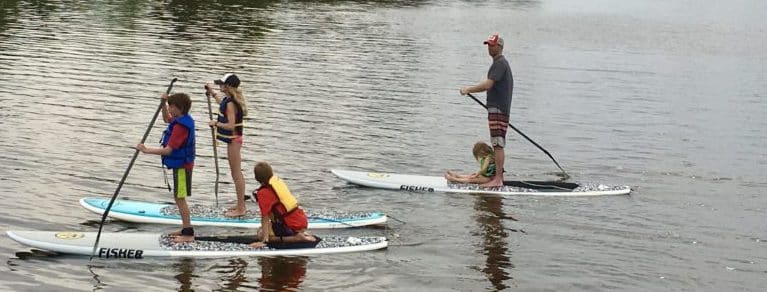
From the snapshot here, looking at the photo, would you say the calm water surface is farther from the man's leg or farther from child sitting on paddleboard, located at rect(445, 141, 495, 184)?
the man's leg

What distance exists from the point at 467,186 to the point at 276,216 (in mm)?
6284

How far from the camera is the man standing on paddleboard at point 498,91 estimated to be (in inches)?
747

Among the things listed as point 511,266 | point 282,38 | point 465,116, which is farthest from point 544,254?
point 282,38

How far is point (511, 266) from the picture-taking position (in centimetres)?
1482

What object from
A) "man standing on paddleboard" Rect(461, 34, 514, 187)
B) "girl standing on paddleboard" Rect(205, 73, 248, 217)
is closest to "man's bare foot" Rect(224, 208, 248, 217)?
"girl standing on paddleboard" Rect(205, 73, 248, 217)

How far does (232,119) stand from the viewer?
15.6m

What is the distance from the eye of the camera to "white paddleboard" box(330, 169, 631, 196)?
64.5 ft

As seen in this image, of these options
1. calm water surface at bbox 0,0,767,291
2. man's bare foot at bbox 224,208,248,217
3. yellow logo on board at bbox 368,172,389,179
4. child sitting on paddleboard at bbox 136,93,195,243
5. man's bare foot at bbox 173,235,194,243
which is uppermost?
child sitting on paddleboard at bbox 136,93,195,243

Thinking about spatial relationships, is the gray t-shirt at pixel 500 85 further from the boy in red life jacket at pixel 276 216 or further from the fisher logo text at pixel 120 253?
the fisher logo text at pixel 120 253

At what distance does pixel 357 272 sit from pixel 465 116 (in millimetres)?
17602

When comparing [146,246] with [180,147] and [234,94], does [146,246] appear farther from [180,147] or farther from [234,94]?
[234,94]

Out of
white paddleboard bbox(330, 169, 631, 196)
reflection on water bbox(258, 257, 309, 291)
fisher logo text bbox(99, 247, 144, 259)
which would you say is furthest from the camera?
white paddleboard bbox(330, 169, 631, 196)

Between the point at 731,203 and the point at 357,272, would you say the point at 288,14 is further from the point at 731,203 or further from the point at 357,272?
the point at 357,272

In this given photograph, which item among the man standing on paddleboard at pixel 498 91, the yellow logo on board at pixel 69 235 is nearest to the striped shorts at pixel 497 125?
the man standing on paddleboard at pixel 498 91
